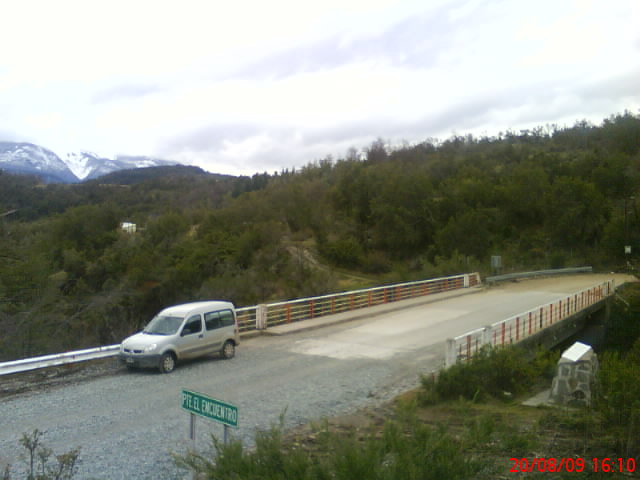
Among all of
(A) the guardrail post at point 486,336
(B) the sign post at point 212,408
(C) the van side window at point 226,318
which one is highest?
(B) the sign post at point 212,408

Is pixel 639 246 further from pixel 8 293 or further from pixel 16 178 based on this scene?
pixel 16 178

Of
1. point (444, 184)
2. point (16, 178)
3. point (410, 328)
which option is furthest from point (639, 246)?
point (16, 178)

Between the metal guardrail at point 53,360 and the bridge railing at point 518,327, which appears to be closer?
the metal guardrail at point 53,360

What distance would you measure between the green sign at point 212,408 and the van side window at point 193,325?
8.85 metres

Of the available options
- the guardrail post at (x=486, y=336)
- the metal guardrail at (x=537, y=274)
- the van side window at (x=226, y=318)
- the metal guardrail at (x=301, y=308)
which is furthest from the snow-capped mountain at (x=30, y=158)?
→ the guardrail post at (x=486, y=336)

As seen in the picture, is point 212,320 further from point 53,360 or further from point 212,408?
point 212,408

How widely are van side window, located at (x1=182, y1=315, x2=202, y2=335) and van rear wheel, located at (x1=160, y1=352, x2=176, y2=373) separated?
72cm

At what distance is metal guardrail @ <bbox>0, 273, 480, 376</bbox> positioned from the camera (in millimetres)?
13172

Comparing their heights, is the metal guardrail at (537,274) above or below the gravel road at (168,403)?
below

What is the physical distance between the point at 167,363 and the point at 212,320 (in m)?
1.88

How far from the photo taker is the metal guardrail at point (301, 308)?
1317cm

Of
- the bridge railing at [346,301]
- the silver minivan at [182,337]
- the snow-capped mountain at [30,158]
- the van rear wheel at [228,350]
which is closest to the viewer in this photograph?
the silver minivan at [182,337]

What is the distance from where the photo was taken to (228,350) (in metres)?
15.4

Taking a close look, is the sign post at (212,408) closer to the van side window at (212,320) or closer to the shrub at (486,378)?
Result: the shrub at (486,378)
